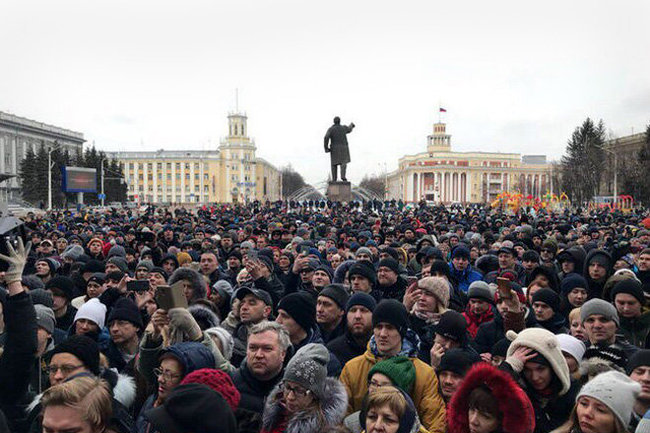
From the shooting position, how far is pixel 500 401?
2.97 metres

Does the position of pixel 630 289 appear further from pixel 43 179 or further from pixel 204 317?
pixel 43 179

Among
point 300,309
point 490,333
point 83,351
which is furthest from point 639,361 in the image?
point 83,351

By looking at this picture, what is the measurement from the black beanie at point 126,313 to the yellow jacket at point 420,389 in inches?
74.5

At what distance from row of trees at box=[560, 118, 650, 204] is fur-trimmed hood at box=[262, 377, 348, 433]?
46.8 meters

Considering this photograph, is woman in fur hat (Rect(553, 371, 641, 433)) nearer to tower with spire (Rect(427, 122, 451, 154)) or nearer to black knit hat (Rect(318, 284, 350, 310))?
black knit hat (Rect(318, 284, 350, 310))

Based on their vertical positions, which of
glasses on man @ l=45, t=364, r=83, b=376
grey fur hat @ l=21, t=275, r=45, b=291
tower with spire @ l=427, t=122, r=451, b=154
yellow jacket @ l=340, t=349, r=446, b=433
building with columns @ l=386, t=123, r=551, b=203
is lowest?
yellow jacket @ l=340, t=349, r=446, b=433

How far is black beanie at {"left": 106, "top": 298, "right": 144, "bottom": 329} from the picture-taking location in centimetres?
489

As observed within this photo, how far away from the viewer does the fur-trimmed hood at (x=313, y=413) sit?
3.18 m

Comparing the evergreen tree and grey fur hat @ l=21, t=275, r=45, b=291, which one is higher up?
the evergreen tree

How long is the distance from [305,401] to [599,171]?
198 ft

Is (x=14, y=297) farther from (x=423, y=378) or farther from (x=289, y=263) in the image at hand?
(x=289, y=263)

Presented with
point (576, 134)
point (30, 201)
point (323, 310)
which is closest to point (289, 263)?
point (323, 310)

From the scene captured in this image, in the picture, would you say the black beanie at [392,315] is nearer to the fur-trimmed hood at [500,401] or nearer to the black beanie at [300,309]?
the black beanie at [300,309]

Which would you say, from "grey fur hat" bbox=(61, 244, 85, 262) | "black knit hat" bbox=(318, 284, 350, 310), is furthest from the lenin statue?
"black knit hat" bbox=(318, 284, 350, 310)
